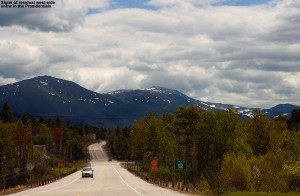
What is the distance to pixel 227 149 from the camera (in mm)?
88188

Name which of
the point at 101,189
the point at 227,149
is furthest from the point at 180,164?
the point at 227,149

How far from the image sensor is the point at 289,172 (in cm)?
4028

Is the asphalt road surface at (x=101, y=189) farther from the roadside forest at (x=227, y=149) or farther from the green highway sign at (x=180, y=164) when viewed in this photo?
the roadside forest at (x=227, y=149)

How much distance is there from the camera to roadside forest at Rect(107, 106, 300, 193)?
44000 mm

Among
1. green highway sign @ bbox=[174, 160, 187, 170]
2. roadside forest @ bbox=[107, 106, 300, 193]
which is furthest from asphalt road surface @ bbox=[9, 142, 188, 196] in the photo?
roadside forest @ bbox=[107, 106, 300, 193]

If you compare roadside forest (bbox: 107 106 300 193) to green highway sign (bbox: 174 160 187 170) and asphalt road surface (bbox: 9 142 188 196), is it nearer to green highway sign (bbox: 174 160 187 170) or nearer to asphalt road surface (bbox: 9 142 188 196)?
green highway sign (bbox: 174 160 187 170)

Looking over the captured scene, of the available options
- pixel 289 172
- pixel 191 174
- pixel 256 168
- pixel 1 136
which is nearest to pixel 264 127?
pixel 191 174

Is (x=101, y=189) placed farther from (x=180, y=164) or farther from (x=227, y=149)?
(x=227, y=149)

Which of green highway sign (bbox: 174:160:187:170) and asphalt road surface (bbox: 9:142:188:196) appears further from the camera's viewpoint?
green highway sign (bbox: 174:160:187:170)

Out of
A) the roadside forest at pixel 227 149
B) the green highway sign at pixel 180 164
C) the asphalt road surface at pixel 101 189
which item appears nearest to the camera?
the asphalt road surface at pixel 101 189

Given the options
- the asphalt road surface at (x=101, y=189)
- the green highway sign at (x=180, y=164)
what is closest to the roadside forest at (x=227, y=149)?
the green highway sign at (x=180, y=164)

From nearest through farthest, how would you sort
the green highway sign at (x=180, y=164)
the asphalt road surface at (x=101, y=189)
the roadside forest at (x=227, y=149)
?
1. the asphalt road surface at (x=101, y=189)
2. the roadside forest at (x=227, y=149)
3. the green highway sign at (x=180, y=164)

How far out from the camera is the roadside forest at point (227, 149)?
144ft

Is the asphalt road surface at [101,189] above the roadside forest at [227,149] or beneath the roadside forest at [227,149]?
beneath
